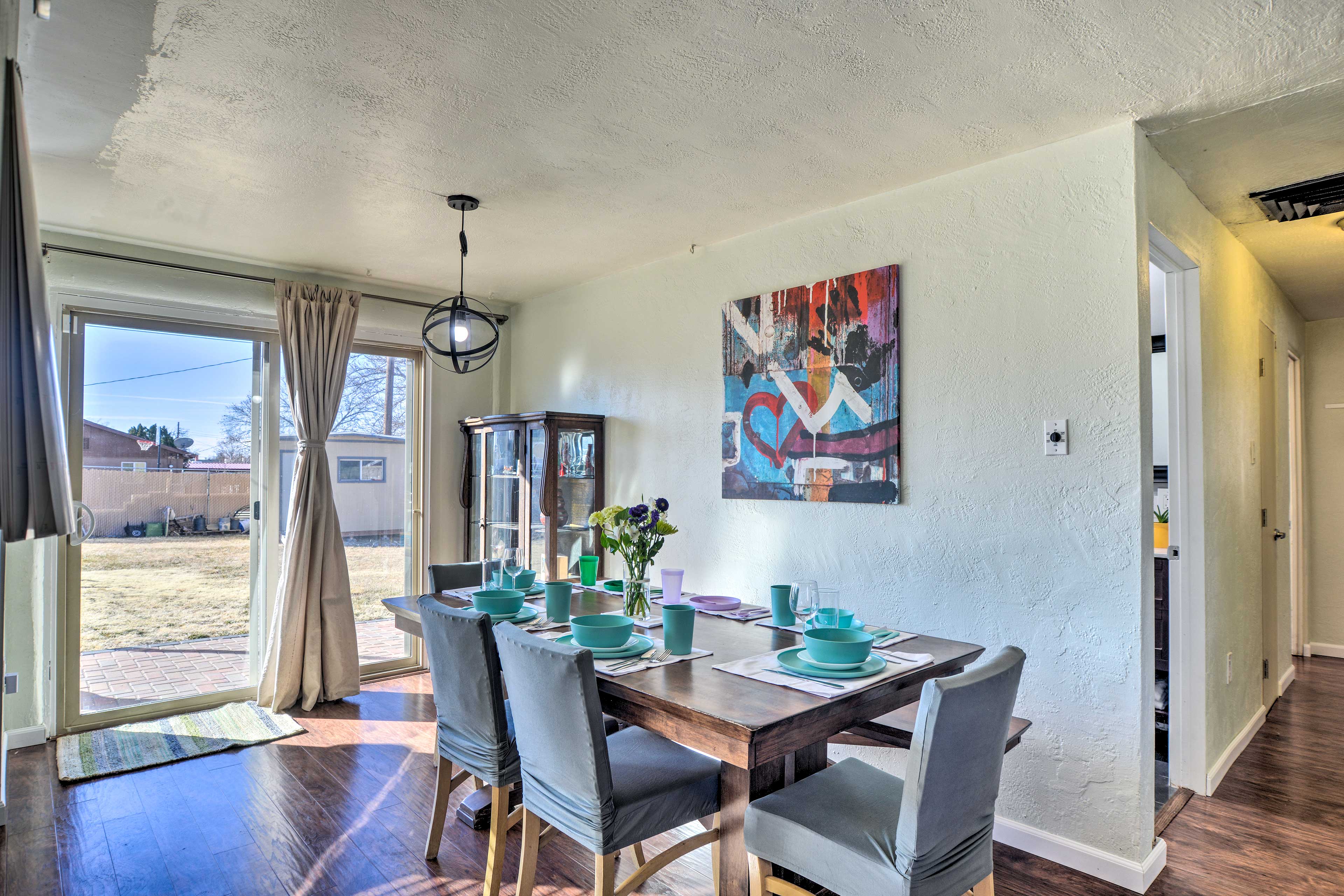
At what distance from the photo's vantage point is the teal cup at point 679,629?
2006 millimetres

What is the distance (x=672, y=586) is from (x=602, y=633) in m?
0.61

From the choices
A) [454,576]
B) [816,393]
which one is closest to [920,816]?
[816,393]

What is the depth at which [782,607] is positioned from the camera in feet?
7.77

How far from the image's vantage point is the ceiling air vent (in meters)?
2.78

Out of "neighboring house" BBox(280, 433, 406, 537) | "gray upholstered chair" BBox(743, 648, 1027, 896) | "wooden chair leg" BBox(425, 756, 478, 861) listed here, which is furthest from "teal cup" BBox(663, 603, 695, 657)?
"neighboring house" BBox(280, 433, 406, 537)

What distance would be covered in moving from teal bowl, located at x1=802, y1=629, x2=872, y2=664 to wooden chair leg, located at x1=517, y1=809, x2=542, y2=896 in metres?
0.82

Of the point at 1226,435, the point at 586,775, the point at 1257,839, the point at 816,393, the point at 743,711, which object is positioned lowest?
the point at 1257,839

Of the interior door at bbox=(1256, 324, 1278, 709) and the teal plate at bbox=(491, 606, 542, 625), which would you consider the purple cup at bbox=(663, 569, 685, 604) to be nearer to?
the teal plate at bbox=(491, 606, 542, 625)

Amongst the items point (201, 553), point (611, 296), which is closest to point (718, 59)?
point (611, 296)

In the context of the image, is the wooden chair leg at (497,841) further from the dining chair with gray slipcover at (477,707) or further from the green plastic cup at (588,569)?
the green plastic cup at (588,569)

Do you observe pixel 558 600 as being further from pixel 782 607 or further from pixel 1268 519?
pixel 1268 519

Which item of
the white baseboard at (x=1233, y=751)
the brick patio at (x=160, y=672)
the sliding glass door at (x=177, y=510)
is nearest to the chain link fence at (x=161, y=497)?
the sliding glass door at (x=177, y=510)

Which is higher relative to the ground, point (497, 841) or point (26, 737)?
point (497, 841)

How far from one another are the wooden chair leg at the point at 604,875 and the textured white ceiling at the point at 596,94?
1.98 meters
